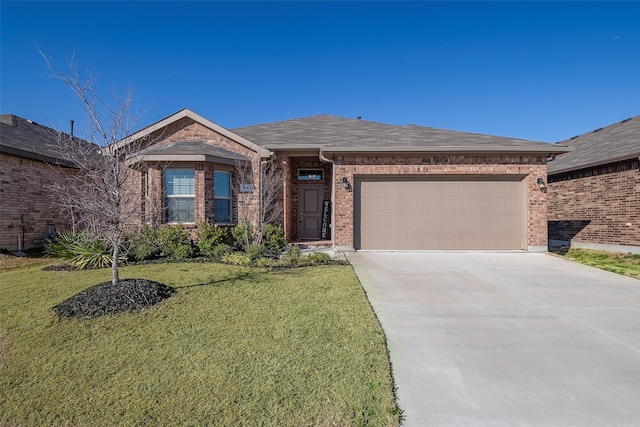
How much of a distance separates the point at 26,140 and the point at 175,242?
23.6ft

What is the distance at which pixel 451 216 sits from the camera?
978cm

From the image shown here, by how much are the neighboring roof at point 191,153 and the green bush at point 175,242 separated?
2.00 metres

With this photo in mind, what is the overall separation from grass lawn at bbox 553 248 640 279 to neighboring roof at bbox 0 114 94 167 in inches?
549

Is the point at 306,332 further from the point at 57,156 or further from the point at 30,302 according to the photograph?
the point at 57,156

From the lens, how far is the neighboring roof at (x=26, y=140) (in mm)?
9243

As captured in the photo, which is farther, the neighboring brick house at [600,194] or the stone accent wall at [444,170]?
the neighboring brick house at [600,194]

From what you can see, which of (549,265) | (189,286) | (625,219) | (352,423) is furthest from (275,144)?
(625,219)

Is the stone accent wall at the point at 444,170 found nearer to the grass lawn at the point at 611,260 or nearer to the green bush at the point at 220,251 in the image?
the grass lawn at the point at 611,260

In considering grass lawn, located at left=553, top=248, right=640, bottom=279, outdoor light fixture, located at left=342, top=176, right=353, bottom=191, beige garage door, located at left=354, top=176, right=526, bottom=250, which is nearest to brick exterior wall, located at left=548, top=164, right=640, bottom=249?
grass lawn, located at left=553, top=248, right=640, bottom=279

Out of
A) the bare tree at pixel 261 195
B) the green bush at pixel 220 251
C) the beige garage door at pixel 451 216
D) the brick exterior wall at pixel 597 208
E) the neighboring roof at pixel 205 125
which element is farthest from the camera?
the neighboring roof at pixel 205 125

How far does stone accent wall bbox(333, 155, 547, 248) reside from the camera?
31.4ft

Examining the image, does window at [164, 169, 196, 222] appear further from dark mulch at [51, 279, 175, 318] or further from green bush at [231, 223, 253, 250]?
dark mulch at [51, 279, 175, 318]

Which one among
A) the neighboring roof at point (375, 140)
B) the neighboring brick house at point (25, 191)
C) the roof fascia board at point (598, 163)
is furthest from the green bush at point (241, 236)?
the roof fascia board at point (598, 163)

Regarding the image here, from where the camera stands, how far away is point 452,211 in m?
9.79
